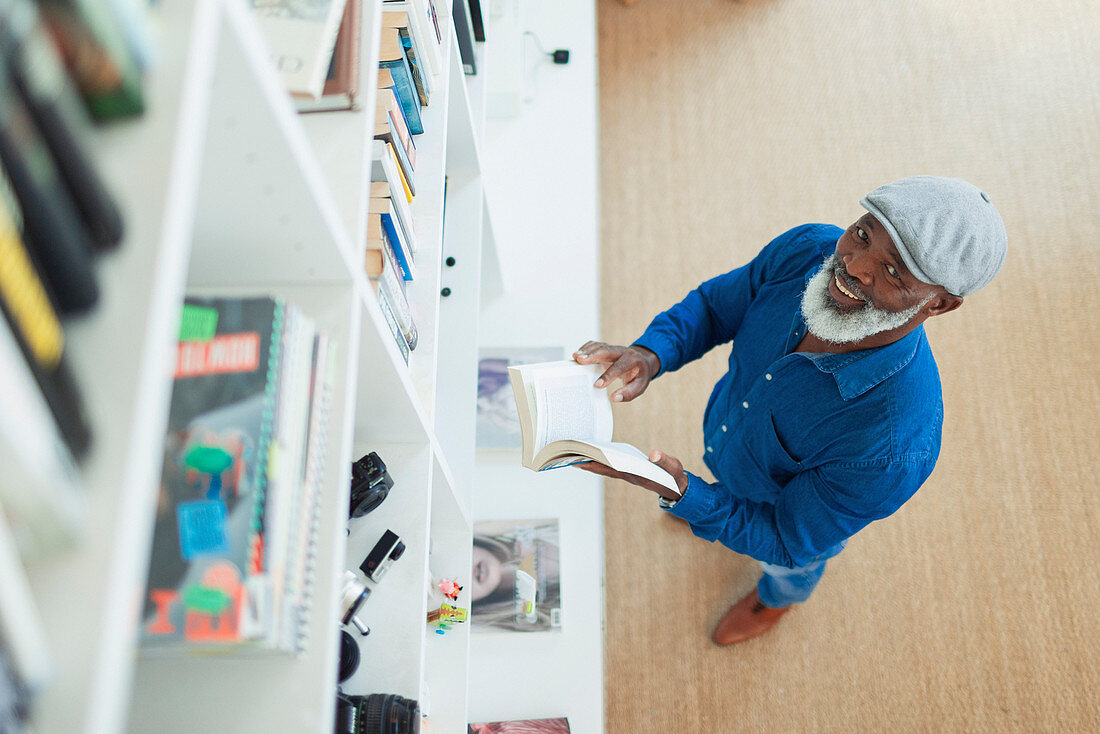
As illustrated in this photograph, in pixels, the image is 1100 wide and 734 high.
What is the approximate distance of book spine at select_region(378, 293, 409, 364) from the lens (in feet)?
3.21

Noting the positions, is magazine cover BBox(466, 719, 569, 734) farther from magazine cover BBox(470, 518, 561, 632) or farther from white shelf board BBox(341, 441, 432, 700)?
white shelf board BBox(341, 441, 432, 700)

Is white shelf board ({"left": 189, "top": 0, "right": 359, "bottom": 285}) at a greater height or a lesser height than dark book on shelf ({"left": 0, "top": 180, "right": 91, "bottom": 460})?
greater

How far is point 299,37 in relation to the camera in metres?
0.70

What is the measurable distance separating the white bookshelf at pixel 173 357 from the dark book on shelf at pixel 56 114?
1 centimetres

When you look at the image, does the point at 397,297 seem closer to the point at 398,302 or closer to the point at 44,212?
the point at 398,302

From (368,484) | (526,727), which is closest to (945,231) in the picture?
(368,484)

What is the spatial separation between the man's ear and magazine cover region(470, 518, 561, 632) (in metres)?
0.96

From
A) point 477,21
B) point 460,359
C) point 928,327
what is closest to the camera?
point 460,359

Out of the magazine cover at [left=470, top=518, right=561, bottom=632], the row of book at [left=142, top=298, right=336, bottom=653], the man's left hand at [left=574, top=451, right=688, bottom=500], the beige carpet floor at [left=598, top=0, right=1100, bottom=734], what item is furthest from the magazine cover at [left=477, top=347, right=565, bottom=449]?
the row of book at [left=142, top=298, right=336, bottom=653]

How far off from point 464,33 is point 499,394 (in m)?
0.90

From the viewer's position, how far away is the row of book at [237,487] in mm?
567

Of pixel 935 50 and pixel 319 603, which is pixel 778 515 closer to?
pixel 319 603

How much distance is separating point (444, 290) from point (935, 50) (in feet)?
7.84

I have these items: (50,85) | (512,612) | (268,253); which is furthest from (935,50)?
(50,85)
